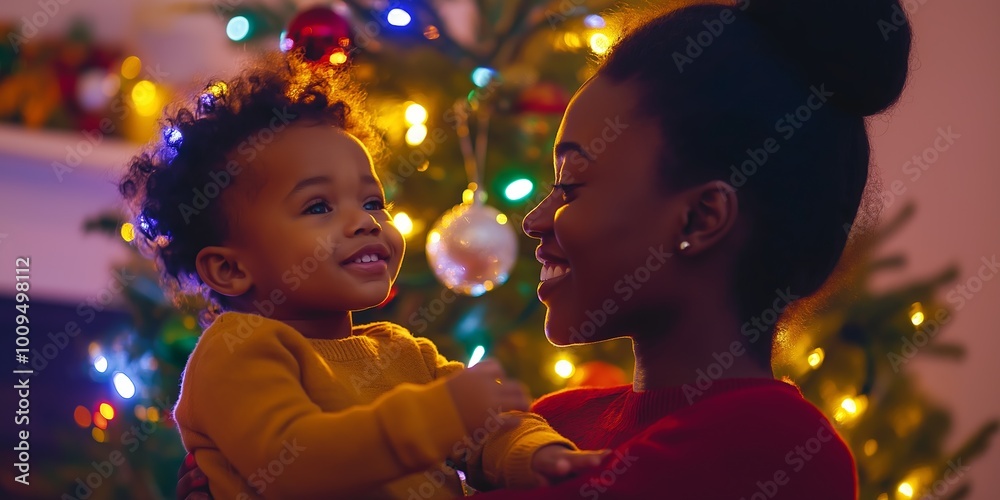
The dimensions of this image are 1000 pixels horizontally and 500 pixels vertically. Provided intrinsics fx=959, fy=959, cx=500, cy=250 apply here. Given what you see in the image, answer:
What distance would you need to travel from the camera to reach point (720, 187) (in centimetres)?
97

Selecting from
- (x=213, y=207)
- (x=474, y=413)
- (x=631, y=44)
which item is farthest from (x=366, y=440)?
(x=631, y=44)

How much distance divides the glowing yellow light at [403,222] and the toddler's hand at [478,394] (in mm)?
1065

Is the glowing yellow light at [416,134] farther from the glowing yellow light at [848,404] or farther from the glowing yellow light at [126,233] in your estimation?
the glowing yellow light at [848,404]

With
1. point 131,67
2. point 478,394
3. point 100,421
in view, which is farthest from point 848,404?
point 131,67

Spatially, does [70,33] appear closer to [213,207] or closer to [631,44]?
[213,207]

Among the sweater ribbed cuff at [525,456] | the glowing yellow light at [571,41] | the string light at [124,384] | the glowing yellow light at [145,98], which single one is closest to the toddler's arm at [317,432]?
the sweater ribbed cuff at [525,456]

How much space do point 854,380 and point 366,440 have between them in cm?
152

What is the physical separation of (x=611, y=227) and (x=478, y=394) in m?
0.24

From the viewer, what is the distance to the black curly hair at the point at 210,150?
112 cm

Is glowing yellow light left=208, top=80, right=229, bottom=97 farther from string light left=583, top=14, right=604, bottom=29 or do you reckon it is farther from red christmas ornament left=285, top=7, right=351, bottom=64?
string light left=583, top=14, right=604, bottom=29

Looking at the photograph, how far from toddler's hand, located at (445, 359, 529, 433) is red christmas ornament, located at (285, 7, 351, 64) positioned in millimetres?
803

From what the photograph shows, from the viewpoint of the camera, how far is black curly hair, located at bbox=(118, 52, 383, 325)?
1.12 m

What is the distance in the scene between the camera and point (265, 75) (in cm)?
123

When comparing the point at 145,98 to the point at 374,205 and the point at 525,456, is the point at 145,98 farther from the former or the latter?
the point at 525,456
